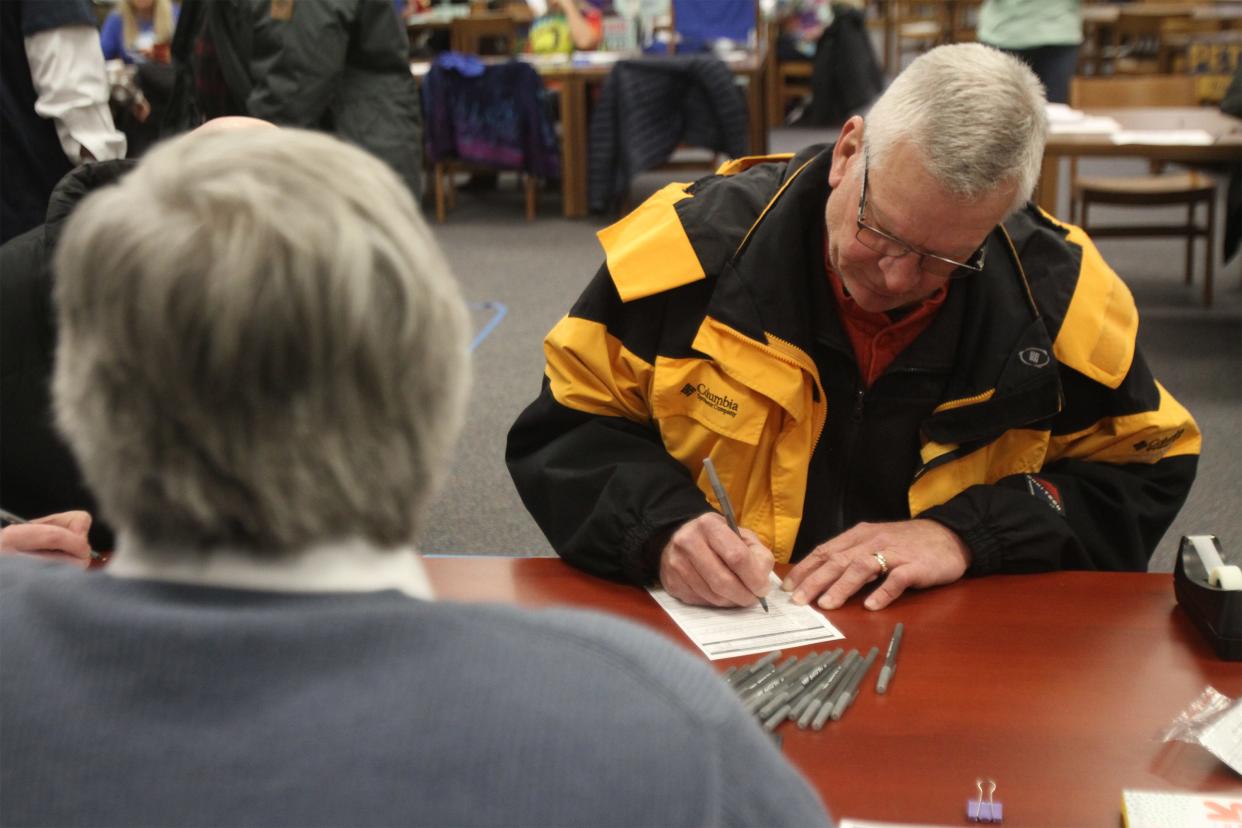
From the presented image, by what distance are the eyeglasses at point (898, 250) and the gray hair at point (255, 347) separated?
3.50ft

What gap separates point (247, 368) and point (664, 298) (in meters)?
1.20

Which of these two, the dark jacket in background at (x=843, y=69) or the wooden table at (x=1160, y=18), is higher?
the wooden table at (x=1160, y=18)

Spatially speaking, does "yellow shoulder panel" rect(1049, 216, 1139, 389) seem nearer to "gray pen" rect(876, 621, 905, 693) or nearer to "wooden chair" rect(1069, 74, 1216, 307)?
"gray pen" rect(876, 621, 905, 693)

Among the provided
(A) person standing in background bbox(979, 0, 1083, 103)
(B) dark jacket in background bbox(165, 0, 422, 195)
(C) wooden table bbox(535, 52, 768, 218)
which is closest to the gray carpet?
(C) wooden table bbox(535, 52, 768, 218)

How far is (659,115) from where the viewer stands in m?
6.50

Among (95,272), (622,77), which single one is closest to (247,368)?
(95,272)

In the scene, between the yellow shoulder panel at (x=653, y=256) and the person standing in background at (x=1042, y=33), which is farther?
Result: the person standing in background at (x=1042, y=33)

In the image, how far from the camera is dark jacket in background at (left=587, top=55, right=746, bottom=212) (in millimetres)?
6352

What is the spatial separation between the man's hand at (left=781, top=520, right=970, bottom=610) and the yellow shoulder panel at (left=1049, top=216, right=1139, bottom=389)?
0.33 m

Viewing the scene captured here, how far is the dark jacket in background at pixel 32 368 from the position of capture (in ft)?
5.92

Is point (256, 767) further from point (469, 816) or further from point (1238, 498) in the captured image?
point (1238, 498)

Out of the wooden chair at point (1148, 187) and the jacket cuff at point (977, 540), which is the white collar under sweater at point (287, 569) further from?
the wooden chair at point (1148, 187)

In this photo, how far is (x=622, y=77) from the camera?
636cm

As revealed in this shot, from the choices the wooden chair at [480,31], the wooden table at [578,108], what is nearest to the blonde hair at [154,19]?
the wooden chair at [480,31]
